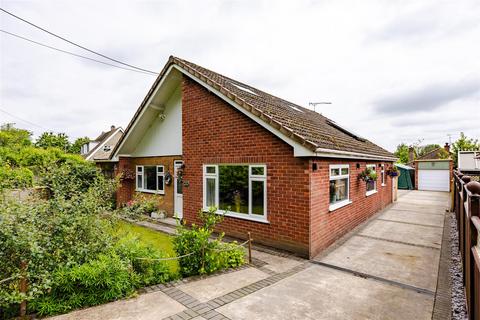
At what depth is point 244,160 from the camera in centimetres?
788

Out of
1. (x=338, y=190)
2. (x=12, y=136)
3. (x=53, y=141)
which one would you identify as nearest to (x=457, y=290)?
(x=338, y=190)

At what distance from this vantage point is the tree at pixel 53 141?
Result: 5803 centimetres

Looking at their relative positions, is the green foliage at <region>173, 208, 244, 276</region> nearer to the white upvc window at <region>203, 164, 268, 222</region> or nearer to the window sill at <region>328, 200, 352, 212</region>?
the white upvc window at <region>203, 164, 268, 222</region>

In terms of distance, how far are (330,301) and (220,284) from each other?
204cm

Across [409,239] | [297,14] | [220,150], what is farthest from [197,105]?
[409,239]

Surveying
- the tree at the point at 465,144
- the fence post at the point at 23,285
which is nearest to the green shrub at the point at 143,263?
the fence post at the point at 23,285

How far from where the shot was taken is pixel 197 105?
31.0 feet

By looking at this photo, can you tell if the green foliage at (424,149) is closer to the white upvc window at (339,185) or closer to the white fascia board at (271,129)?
the white upvc window at (339,185)

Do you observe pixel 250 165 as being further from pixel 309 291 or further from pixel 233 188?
pixel 309 291

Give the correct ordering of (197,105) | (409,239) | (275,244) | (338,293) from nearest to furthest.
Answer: (338,293), (275,244), (409,239), (197,105)

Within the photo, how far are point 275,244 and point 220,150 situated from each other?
11.4 feet

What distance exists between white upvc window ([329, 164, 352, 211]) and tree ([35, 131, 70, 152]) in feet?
216

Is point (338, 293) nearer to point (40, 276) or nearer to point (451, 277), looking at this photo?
point (451, 277)

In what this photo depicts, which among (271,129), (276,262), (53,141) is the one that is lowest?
(276,262)
